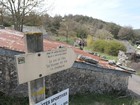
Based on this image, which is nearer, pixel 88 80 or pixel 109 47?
pixel 88 80

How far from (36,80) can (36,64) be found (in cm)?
23

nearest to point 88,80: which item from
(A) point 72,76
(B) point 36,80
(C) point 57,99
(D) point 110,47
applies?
(A) point 72,76

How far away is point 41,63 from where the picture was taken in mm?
2898

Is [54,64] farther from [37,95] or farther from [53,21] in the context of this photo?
[53,21]

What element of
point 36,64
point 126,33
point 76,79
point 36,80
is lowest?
point 126,33

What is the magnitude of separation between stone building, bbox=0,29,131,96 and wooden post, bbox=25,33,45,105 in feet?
15.2

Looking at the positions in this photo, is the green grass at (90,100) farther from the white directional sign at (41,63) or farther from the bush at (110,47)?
the bush at (110,47)

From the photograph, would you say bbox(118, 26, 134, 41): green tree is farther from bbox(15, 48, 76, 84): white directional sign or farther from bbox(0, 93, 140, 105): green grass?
bbox(15, 48, 76, 84): white directional sign

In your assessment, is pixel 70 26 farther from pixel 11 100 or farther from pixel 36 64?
pixel 36 64

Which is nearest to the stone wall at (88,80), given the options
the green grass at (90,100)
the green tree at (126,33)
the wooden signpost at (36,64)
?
the green grass at (90,100)

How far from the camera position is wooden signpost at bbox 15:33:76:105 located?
106 inches

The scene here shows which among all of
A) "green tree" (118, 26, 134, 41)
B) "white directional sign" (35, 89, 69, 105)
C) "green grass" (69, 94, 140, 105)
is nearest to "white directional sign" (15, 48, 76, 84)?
"white directional sign" (35, 89, 69, 105)

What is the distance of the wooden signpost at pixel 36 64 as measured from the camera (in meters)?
2.69

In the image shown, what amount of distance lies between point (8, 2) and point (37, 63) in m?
25.3
